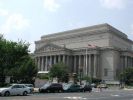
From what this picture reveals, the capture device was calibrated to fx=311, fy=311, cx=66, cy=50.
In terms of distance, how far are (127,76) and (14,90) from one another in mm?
88885

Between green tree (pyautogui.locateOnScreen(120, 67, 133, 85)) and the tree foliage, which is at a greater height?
the tree foliage

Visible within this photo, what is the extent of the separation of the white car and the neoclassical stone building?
3618 inches

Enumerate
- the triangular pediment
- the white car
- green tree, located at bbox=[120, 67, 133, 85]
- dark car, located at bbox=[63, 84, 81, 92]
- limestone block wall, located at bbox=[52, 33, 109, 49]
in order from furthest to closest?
the triangular pediment → limestone block wall, located at bbox=[52, 33, 109, 49] → green tree, located at bbox=[120, 67, 133, 85] → dark car, located at bbox=[63, 84, 81, 92] → the white car

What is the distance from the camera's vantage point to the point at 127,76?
411 ft

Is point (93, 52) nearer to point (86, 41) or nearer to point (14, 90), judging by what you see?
point (86, 41)

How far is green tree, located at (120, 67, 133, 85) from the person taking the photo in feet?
407

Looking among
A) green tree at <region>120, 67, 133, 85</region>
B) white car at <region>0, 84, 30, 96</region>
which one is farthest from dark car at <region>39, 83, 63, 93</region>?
green tree at <region>120, 67, 133, 85</region>

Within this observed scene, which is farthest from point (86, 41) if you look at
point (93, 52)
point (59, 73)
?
point (59, 73)

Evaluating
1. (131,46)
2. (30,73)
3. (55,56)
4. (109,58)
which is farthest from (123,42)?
(30,73)

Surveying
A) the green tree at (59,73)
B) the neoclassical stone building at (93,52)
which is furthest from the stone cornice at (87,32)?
the green tree at (59,73)

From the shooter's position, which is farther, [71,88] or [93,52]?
[93,52]

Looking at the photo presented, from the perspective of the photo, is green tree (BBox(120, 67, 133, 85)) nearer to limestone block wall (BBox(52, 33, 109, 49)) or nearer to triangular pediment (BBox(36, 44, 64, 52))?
limestone block wall (BBox(52, 33, 109, 49))

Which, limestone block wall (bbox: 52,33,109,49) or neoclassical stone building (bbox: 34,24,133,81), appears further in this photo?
limestone block wall (bbox: 52,33,109,49)

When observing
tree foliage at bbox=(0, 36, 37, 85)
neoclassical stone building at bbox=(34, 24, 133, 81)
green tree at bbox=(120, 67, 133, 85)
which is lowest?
green tree at bbox=(120, 67, 133, 85)
